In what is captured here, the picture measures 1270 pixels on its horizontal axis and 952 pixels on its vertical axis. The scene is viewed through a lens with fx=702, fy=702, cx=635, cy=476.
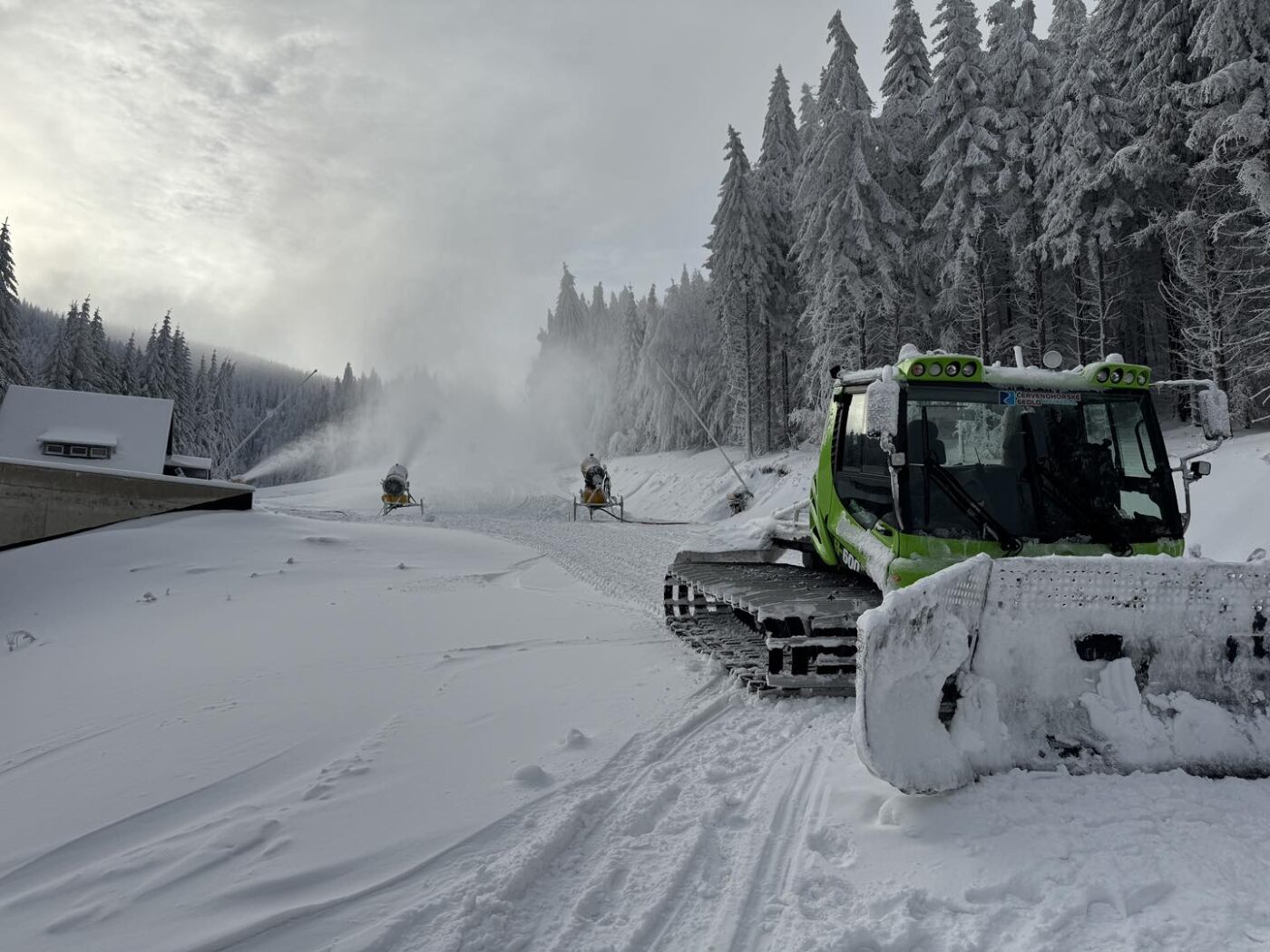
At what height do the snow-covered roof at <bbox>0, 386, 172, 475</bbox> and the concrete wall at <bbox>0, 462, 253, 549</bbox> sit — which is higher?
the snow-covered roof at <bbox>0, 386, 172, 475</bbox>

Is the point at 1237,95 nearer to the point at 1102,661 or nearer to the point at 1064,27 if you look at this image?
the point at 1064,27

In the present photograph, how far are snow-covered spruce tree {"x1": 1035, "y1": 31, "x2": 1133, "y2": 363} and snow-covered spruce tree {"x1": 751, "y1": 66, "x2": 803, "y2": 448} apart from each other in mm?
12015

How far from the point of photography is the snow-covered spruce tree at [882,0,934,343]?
25.0 m

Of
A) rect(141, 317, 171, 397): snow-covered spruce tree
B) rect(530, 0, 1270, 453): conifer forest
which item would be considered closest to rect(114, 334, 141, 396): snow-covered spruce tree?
rect(141, 317, 171, 397): snow-covered spruce tree

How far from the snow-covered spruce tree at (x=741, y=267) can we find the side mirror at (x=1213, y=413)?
2845cm

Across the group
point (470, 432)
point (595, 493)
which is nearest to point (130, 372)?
point (470, 432)

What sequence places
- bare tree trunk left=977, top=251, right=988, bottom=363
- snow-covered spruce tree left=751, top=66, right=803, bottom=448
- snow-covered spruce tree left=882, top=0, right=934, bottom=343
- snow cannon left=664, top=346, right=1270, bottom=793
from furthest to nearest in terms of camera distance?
1. snow-covered spruce tree left=751, top=66, right=803, bottom=448
2. snow-covered spruce tree left=882, top=0, right=934, bottom=343
3. bare tree trunk left=977, top=251, right=988, bottom=363
4. snow cannon left=664, top=346, right=1270, bottom=793

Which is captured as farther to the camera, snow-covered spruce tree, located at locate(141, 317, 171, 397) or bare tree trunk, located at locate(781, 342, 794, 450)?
snow-covered spruce tree, located at locate(141, 317, 171, 397)

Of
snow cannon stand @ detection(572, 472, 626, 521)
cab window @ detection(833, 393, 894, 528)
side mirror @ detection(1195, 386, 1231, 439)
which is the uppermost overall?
side mirror @ detection(1195, 386, 1231, 439)

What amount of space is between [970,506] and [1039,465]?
63cm

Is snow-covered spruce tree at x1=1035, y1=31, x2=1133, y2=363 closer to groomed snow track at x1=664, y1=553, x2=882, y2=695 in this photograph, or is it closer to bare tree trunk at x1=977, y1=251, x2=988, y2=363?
bare tree trunk at x1=977, y1=251, x2=988, y2=363

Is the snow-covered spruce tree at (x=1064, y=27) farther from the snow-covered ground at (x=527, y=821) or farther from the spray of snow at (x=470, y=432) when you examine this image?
the spray of snow at (x=470, y=432)

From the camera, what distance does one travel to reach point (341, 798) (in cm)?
338

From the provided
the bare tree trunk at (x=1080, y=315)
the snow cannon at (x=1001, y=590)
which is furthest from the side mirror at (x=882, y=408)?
the bare tree trunk at (x=1080, y=315)
